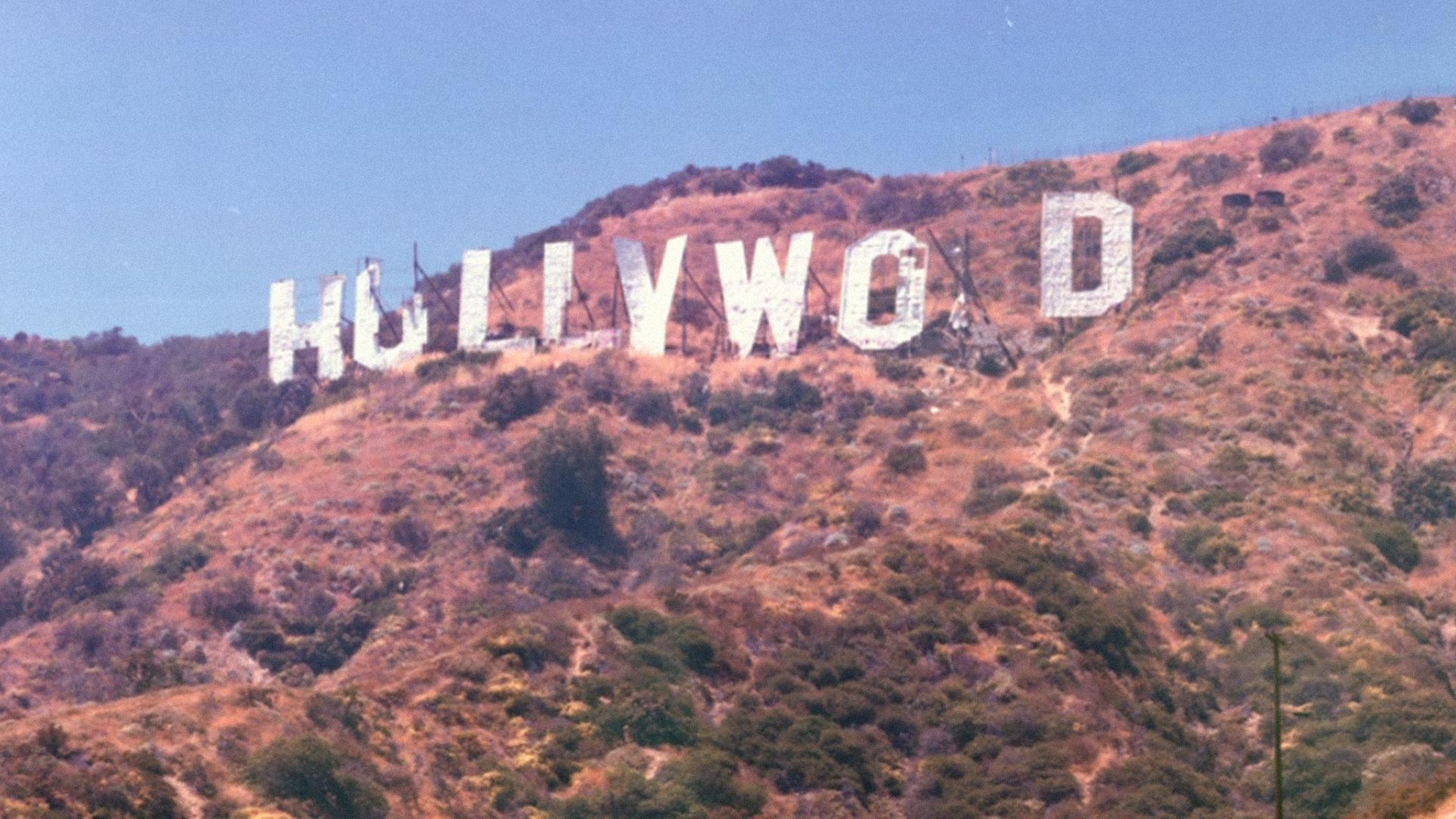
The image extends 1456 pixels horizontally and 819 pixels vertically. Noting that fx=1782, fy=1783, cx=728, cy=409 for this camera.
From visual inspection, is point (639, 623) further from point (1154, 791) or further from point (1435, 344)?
point (1435, 344)

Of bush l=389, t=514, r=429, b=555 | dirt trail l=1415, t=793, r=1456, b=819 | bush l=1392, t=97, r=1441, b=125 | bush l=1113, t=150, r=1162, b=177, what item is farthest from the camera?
bush l=1113, t=150, r=1162, b=177

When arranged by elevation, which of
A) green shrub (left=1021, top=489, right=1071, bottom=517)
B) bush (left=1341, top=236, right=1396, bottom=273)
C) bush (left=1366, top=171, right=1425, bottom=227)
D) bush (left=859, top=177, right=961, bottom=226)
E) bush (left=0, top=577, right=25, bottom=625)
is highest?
bush (left=859, top=177, right=961, bottom=226)

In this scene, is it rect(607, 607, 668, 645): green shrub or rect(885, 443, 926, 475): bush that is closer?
rect(607, 607, 668, 645): green shrub

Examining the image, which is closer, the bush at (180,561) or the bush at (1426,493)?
the bush at (1426,493)

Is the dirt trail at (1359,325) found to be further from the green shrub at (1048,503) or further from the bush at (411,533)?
the bush at (411,533)

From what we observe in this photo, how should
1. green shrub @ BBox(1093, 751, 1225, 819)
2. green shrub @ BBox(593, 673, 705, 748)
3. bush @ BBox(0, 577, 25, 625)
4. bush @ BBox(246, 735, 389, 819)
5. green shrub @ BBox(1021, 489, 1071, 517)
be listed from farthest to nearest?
bush @ BBox(0, 577, 25, 625), green shrub @ BBox(1021, 489, 1071, 517), green shrub @ BBox(593, 673, 705, 748), green shrub @ BBox(1093, 751, 1225, 819), bush @ BBox(246, 735, 389, 819)

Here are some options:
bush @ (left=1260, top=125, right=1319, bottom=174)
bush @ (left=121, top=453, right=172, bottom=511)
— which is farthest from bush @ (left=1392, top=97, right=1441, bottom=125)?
bush @ (left=121, top=453, right=172, bottom=511)

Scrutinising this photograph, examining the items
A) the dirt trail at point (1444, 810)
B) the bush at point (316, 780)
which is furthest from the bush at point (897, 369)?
the dirt trail at point (1444, 810)

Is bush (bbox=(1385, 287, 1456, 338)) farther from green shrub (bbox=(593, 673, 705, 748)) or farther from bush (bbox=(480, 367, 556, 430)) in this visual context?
green shrub (bbox=(593, 673, 705, 748))

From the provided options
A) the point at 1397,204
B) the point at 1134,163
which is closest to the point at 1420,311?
the point at 1397,204
